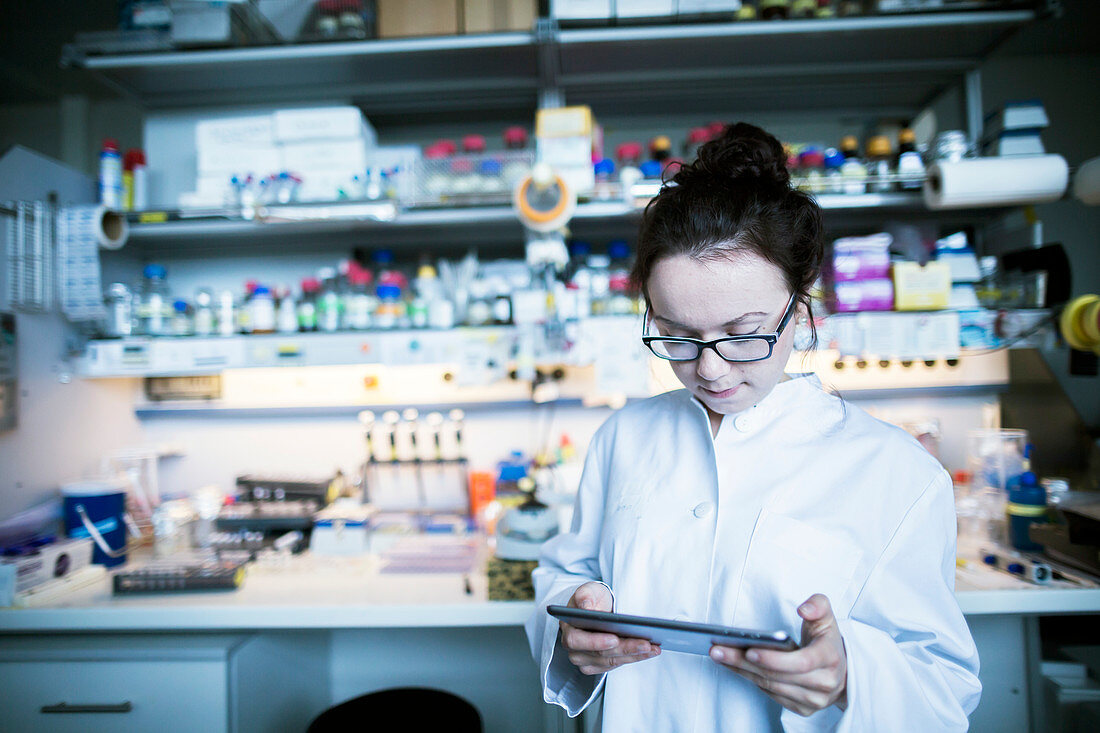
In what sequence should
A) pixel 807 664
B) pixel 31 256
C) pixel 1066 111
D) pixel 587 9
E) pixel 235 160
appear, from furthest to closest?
1. pixel 1066 111
2. pixel 235 160
3. pixel 31 256
4. pixel 587 9
5. pixel 807 664

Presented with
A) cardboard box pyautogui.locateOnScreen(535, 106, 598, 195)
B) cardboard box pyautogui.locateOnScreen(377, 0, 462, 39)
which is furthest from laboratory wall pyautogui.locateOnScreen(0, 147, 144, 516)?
cardboard box pyautogui.locateOnScreen(535, 106, 598, 195)

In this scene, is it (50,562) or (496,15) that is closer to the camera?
(50,562)

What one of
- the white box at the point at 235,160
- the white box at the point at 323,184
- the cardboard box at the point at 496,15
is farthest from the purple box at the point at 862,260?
the white box at the point at 235,160

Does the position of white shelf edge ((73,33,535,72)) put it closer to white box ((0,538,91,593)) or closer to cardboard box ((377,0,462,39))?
cardboard box ((377,0,462,39))

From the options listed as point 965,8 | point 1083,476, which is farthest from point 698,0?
point 1083,476

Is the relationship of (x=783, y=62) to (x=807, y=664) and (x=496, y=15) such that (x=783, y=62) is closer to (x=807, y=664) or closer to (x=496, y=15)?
(x=496, y=15)

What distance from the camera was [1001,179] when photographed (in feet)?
5.01

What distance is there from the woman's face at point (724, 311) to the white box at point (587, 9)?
4.01ft

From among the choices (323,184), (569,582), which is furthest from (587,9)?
(569,582)

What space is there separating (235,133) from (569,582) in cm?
186

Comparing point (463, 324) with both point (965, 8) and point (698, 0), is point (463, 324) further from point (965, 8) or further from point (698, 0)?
point (965, 8)

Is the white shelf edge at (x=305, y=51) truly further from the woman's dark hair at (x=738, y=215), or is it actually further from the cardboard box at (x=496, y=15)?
the woman's dark hair at (x=738, y=215)

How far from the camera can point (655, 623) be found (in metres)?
0.65

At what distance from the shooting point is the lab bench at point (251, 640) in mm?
1306
